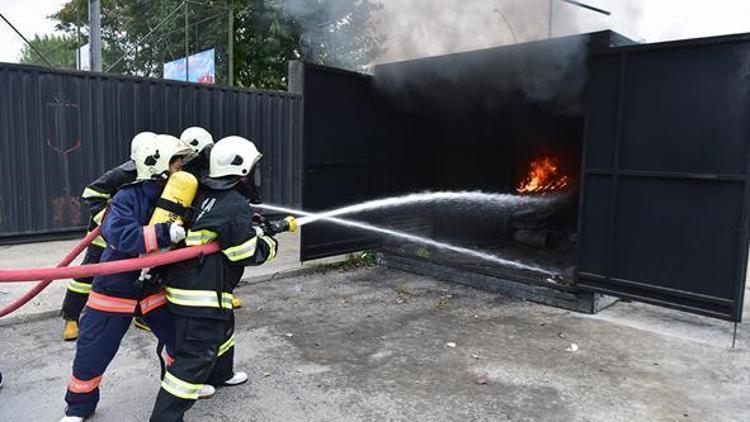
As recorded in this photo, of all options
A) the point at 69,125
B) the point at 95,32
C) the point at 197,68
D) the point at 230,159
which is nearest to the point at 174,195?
the point at 230,159

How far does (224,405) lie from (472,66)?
4929 millimetres

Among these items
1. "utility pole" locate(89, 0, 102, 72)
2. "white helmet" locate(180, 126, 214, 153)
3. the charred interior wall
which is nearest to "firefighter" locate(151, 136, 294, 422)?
"white helmet" locate(180, 126, 214, 153)

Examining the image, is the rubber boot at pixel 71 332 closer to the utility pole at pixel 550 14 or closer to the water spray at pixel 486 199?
the water spray at pixel 486 199

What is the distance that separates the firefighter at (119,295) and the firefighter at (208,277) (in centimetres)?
19

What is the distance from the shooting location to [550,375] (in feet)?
12.9

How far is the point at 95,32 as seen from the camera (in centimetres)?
971

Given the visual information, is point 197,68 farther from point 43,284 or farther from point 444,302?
point 43,284

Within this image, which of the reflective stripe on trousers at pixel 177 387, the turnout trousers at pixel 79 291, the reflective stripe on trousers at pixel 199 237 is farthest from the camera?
the turnout trousers at pixel 79 291

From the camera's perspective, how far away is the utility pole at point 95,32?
31.6 ft

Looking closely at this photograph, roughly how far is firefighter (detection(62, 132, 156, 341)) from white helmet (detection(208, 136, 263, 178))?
111 centimetres

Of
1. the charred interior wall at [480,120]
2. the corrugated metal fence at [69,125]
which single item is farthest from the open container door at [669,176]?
the corrugated metal fence at [69,125]

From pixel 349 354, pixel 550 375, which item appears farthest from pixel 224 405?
pixel 550 375

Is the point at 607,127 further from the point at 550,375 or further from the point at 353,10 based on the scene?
the point at 353,10

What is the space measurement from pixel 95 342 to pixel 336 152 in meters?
4.01
